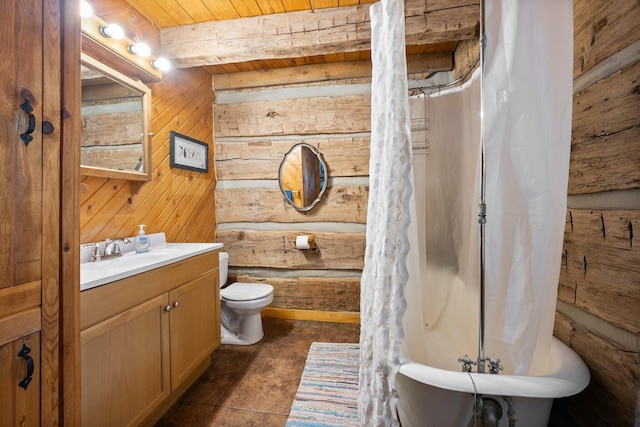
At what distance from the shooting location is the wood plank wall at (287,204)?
2.58m

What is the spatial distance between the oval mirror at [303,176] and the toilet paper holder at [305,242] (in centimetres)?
28

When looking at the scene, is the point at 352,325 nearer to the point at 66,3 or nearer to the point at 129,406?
the point at 129,406

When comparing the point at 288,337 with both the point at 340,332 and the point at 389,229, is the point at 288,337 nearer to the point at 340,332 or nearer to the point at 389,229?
the point at 340,332

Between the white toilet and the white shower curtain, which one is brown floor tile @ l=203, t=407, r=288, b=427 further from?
the white toilet

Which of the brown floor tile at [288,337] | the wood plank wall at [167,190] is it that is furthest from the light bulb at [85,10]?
the brown floor tile at [288,337]

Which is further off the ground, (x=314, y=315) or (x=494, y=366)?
(x=494, y=366)

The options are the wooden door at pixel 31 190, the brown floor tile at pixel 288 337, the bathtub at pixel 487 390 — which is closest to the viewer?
the wooden door at pixel 31 190

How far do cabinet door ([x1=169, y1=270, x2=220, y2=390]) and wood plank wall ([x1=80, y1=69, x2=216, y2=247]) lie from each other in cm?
64

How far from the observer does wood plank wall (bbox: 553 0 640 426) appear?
34.0 inches

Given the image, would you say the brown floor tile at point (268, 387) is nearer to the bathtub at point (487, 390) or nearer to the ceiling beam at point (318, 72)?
the bathtub at point (487, 390)

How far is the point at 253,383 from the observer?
67.4 inches

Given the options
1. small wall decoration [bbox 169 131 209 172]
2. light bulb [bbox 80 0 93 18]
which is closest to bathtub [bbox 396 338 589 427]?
A: small wall decoration [bbox 169 131 209 172]

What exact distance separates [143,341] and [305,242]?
Result: 153 centimetres

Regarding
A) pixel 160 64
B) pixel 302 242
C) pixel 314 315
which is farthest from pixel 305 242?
pixel 160 64
